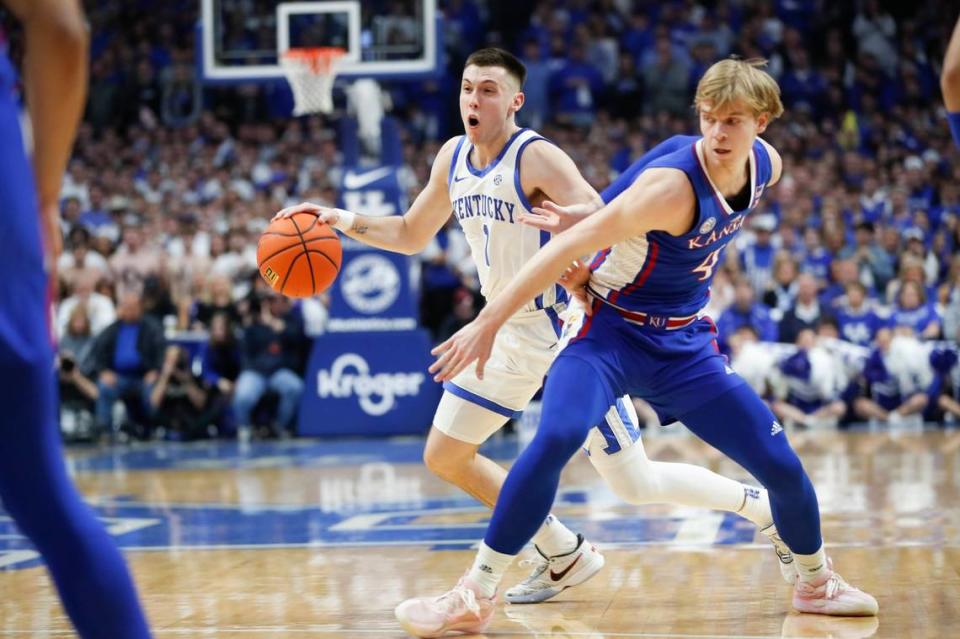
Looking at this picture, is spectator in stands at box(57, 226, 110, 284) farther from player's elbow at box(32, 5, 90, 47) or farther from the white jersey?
player's elbow at box(32, 5, 90, 47)

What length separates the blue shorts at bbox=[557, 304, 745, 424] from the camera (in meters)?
4.31

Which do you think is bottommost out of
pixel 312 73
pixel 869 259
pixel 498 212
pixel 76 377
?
pixel 76 377

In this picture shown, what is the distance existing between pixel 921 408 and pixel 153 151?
1167 cm

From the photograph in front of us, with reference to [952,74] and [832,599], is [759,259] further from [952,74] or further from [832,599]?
[952,74]

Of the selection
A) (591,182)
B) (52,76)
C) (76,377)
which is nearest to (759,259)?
(591,182)

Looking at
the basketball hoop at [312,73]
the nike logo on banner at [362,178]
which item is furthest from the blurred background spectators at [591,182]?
the basketball hoop at [312,73]

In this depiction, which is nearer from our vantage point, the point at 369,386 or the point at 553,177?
the point at 553,177

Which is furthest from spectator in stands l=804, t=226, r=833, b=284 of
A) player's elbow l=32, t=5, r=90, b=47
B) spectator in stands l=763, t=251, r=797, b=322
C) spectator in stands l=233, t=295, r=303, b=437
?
player's elbow l=32, t=5, r=90, b=47

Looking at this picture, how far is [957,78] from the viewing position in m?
3.49

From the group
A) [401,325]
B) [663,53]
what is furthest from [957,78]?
[663,53]

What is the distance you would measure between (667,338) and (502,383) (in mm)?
839

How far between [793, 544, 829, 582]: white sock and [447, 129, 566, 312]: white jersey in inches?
53.2

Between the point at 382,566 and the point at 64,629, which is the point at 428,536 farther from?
the point at 64,629

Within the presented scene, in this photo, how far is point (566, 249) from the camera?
389cm
